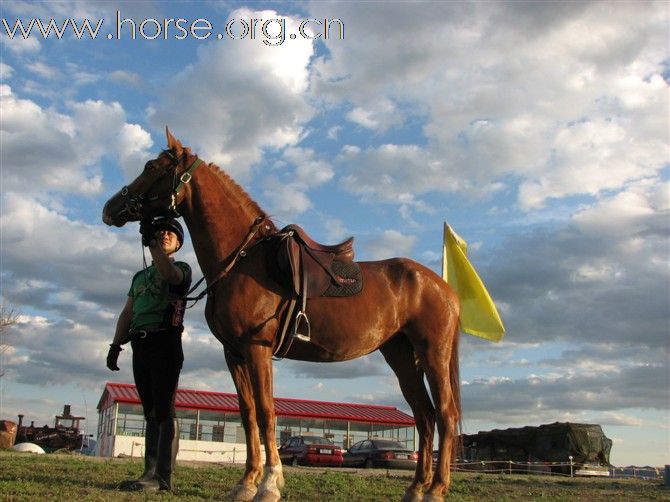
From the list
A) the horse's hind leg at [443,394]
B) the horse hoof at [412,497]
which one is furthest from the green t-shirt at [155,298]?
the horse hoof at [412,497]

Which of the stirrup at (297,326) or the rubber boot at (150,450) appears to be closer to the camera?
the stirrup at (297,326)

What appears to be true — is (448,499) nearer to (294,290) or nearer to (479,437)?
(294,290)

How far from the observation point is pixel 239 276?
6.25 metres

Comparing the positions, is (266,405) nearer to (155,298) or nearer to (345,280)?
(345,280)

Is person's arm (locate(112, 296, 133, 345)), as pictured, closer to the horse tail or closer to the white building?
the horse tail

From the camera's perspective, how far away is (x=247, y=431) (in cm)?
655

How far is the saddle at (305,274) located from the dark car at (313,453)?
2096 cm

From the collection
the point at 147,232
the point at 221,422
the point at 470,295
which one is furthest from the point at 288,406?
the point at 147,232

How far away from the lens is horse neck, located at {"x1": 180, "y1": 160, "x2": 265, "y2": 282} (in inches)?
254

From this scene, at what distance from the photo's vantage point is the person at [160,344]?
6734 mm

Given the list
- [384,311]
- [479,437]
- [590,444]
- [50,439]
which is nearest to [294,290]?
[384,311]

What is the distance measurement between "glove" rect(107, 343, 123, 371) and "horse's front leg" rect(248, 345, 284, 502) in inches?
81.9

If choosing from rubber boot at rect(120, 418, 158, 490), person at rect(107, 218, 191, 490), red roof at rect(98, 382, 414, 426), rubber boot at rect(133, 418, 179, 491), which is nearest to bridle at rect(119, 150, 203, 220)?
person at rect(107, 218, 191, 490)

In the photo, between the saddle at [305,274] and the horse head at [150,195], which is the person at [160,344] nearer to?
the horse head at [150,195]
